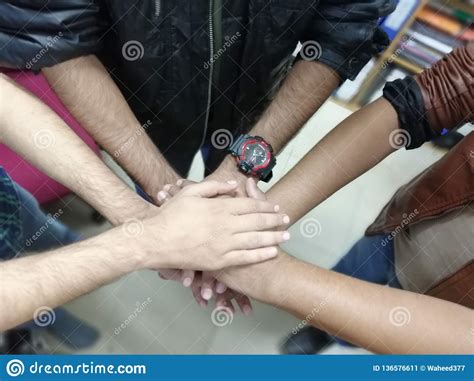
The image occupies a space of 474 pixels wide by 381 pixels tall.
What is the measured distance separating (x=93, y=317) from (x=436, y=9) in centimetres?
202

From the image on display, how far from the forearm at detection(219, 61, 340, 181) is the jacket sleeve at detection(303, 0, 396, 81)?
37 millimetres

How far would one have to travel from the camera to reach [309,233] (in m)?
1.80

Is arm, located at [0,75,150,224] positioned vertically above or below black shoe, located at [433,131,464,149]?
below

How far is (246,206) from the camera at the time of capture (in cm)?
97

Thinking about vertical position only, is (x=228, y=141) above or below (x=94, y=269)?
above

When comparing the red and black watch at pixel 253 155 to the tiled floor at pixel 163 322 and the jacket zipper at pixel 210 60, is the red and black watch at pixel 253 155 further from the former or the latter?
the tiled floor at pixel 163 322

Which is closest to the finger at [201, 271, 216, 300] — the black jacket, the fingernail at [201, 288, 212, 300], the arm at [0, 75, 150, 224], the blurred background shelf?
the fingernail at [201, 288, 212, 300]

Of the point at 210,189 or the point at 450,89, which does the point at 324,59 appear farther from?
the point at 210,189

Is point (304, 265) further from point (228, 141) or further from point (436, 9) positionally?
point (436, 9)

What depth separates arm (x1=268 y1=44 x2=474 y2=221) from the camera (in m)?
0.94

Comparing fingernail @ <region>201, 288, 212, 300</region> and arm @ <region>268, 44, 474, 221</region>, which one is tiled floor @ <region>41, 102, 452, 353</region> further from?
arm @ <region>268, 44, 474, 221</region>

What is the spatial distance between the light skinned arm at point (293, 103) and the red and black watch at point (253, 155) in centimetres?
3

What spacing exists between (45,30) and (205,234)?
0.55m
